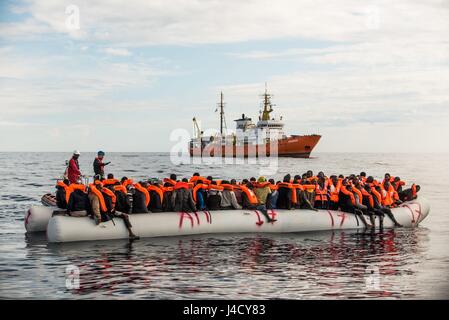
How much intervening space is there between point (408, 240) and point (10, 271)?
12.1 m

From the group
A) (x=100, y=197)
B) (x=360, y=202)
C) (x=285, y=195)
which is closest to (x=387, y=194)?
(x=360, y=202)

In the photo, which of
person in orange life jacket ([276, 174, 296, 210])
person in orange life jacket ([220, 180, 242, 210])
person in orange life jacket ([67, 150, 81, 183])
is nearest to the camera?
person in orange life jacket ([220, 180, 242, 210])

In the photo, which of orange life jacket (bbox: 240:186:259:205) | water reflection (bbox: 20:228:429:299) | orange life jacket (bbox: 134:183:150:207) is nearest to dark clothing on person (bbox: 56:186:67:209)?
water reflection (bbox: 20:228:429:299)

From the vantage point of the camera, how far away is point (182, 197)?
63.8ft

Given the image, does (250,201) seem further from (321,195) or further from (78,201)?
(78,201)

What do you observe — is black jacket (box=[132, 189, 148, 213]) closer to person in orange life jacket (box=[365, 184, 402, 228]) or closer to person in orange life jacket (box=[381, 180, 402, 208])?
person in orange life jacket (box=[365, 184, 402, 228])

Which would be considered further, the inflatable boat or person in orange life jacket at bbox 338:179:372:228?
person in orange life jacket at bbox 338:179:372:228

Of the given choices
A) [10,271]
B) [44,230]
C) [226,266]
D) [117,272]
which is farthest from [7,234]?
[226,266]

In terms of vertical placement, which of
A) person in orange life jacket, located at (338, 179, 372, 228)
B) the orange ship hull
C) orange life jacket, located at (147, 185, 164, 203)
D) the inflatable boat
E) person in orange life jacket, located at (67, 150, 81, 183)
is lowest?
the inflatable boat

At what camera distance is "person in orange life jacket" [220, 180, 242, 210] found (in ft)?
66.5

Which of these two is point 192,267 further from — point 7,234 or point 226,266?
point 7,234

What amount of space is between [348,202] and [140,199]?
7.47 meters

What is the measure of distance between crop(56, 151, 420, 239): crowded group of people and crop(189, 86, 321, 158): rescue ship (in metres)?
59.2

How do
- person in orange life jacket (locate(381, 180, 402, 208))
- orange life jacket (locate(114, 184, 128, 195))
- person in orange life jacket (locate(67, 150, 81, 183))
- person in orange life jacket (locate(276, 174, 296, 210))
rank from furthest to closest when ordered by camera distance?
person in orange life jacket (locate(381, 180, 402, 208))
person in orange life jacket (locate(276, 174, 296, 210))
person in orange life jacket (locate(67, 150, 81, 183))
orange life jacket (locate(114, 184, 128, 195))
